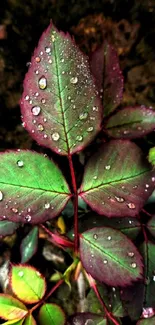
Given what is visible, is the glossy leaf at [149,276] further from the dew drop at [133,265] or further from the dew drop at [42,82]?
the dew drop at [42,82]

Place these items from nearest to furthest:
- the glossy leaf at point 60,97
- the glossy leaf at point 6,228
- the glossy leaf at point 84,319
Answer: the glossy leaf at point 60,97 < the glossy leaf at point 84,319 < the glossy leaf at point 6,228

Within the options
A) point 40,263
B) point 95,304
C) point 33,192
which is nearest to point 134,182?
point 33,192

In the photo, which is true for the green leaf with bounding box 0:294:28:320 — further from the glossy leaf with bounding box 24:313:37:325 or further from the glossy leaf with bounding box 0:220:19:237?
the glossy leaf with bounding box 0:220:19:237

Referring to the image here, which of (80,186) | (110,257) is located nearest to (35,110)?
(80,186)

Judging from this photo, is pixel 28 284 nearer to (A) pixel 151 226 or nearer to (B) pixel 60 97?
(A) pixel 151 226

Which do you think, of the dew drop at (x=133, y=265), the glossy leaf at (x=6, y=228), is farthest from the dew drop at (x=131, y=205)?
the glossy leaf at (x=6, y=228)

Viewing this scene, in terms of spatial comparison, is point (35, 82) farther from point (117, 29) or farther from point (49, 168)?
point (117, 29)

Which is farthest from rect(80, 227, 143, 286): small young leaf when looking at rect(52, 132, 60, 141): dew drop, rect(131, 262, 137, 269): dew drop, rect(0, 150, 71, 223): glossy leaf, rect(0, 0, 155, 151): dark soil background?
rect(0, 0, 155, 151): dark soil background
